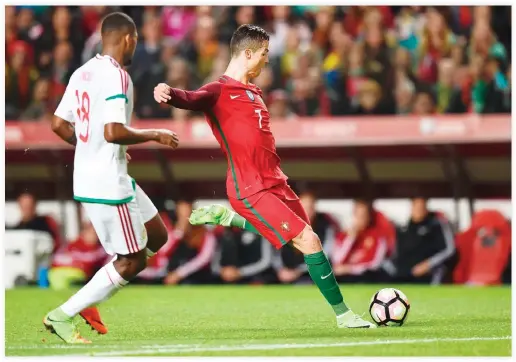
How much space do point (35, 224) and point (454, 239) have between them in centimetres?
505

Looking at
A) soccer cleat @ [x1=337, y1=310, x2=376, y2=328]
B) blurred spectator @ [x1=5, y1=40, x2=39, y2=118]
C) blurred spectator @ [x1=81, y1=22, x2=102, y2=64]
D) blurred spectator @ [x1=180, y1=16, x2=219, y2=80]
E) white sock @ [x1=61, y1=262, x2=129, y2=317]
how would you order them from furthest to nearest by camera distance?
blurred spectator @ [x1=81, y1=22, x2=102, y2=64] → blurred spectator @ [x1=180, y1=16, x2=219, y2=80] → blurred spectator @ [x1=5, y1=40, x2=39, y2=118] → soccer cleat @ [x1=337, y1=310, x2=376, y2=328] → white sock @ [x1=61, y1=262, x2=129, y2=317]

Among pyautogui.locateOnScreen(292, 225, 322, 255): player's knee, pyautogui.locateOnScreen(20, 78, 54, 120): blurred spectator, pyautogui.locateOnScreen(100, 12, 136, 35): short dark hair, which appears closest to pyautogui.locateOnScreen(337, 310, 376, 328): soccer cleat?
pyautogui.locateOnScreen(292, 225, 322, 255): player's knee

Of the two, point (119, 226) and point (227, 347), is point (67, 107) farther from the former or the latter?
point (227, 347)

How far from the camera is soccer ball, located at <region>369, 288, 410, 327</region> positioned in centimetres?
771

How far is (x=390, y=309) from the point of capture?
7.71 m

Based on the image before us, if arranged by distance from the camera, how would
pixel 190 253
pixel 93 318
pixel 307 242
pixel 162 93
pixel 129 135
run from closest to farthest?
1. pixel 129 135
2. pixel 162 93
3. pixel 93 318
4. pixel 307 242
5. pixel 190 253

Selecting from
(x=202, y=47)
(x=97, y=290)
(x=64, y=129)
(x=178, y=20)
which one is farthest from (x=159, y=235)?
(x=178, y=20)

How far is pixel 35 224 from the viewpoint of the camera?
13945 mm

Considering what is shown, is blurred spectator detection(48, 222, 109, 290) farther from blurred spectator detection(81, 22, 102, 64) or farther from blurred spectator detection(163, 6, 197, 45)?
blurred spectator detection(163, 6, 197, 45)

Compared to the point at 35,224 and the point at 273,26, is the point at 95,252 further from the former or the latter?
the point at 273,26

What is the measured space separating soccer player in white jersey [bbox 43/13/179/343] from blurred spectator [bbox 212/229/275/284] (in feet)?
22.1

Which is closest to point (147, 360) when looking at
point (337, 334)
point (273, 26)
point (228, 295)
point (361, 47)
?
point (337, 334)

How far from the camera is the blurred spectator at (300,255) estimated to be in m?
13.5

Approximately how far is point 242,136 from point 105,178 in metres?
1.05
